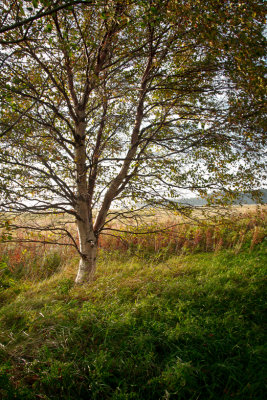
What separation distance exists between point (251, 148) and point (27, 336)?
490 centimetres

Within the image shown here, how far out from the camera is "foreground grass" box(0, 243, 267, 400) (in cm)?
197

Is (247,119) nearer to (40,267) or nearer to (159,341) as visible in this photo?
(159,341)

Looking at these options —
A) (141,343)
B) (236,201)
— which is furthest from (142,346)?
(236,201)

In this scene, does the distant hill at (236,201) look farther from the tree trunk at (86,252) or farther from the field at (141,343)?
the tree trunk at (86,252)

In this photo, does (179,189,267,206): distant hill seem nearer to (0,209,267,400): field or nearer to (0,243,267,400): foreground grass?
(0,209,267,400): field

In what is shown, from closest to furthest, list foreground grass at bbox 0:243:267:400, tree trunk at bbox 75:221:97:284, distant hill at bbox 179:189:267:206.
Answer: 1. foreground grass at bbox 0:243:267:400
2. distant hill at bbox 179:189:267:206
3. tree trunk at bbox 75:221:97:284

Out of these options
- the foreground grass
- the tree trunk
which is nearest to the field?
the foreground grass

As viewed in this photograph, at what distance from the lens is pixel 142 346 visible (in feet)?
7.64

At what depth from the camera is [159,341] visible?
244 centimetres

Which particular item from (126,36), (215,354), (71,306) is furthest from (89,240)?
(126,36)

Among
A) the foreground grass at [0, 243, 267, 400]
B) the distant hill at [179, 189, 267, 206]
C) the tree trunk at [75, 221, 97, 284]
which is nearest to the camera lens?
the foreground grass at [0, 243, 267, 400]

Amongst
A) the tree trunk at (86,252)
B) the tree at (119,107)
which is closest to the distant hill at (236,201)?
the tree at (119,107)

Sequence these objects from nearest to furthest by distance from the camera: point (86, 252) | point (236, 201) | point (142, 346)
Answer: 1. point (142, 346)
2. point (236, 201)
3. point (86, 252)

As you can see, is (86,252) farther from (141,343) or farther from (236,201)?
(236,201)
